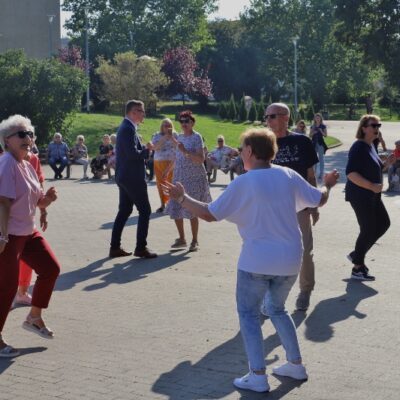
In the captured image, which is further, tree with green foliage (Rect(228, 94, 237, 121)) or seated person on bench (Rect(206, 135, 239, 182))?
tree with green foliage (Rect(228, 94, 237, 121))

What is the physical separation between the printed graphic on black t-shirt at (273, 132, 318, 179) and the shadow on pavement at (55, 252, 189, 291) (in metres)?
2.70

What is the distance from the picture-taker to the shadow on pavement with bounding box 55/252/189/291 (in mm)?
9961

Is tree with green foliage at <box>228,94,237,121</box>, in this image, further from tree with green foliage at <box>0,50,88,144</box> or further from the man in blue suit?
the man in blue suit

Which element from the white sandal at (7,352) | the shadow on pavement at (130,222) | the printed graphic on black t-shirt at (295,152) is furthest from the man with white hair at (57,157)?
the white sandal at (7,352)

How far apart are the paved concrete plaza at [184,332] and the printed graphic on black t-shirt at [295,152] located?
1.39 m

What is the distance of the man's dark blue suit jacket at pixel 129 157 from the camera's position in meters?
11.3

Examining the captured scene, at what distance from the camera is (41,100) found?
34188 mm

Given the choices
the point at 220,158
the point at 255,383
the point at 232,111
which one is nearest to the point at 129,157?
the point at 255,383

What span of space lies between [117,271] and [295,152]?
334cm

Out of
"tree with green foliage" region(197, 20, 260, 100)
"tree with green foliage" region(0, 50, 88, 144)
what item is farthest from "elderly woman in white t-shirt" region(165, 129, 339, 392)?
"tree with green foliage" region(197, 20, 260, 100)

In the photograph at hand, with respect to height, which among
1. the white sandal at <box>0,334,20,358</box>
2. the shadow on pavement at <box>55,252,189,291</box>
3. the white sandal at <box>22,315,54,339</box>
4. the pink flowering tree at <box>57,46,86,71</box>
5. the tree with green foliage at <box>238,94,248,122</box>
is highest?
the pink flowering tree at <box>57,46,86,71</box>

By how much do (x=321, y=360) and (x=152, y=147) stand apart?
6.23 metres

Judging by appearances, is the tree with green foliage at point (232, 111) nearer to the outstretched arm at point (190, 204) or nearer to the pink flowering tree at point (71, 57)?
the pink flowering tree at point (71, 57)

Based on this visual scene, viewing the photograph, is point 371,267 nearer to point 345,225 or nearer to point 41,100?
point 345,225
